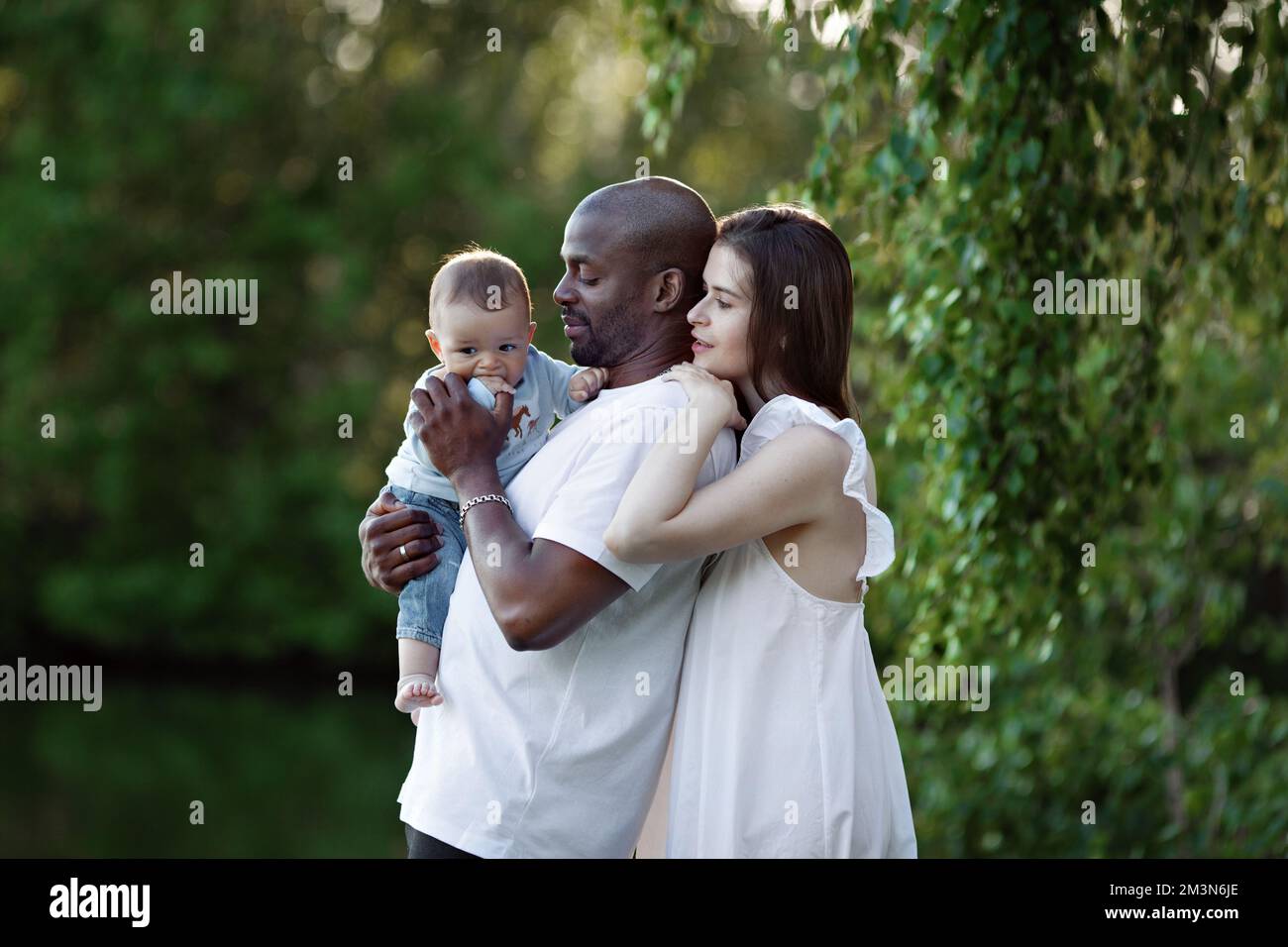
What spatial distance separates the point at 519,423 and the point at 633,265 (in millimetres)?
305

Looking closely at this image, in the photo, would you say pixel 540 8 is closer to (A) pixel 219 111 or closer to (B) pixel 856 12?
(A) pixel 219 111

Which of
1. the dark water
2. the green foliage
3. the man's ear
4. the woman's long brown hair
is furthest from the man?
the dark water

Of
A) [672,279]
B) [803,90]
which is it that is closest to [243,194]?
[803,90]

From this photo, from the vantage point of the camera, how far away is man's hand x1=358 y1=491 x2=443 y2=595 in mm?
2387

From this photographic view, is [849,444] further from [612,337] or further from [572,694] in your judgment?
[572,694]

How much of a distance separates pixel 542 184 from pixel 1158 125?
11.2 meters

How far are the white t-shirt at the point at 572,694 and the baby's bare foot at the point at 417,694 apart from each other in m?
0.02

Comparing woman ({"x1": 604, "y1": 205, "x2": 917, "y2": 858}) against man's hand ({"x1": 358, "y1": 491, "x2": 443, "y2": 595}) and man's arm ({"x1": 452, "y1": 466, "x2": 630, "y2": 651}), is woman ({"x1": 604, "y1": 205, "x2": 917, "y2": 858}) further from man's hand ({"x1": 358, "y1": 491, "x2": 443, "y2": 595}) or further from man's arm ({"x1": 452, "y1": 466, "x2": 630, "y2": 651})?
man's hand ({"x1": 358, "y1": 491, "x2": 443, "y2": 595})

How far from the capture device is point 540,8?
1460 centimetres

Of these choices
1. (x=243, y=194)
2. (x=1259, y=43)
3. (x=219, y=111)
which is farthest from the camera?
(x=243, y=194)

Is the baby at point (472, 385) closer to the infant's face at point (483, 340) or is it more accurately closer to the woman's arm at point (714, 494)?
the infant's face at point (483, 340)

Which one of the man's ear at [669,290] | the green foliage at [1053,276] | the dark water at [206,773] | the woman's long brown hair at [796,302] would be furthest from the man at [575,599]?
the dark water at [206,773]

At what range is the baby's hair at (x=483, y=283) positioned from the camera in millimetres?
2346

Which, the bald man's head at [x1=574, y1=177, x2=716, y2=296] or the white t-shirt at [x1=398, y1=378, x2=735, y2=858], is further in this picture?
the bald man's head at [x1=574, y1=177, x2=716, y2=296]
